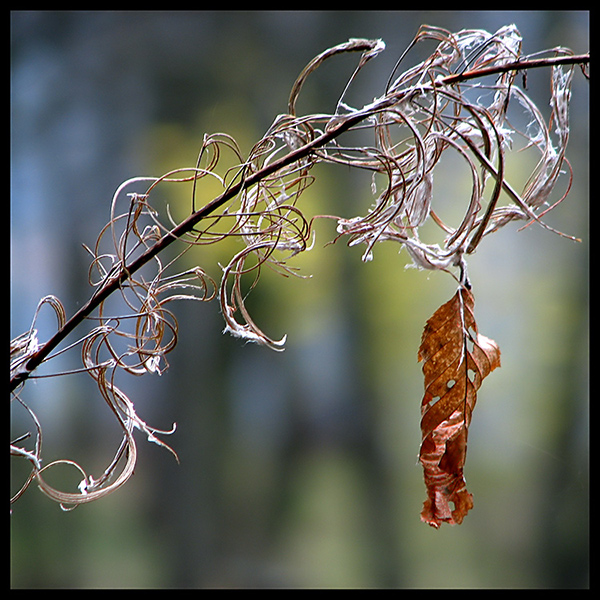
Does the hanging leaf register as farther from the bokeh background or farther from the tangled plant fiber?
the bokeh background

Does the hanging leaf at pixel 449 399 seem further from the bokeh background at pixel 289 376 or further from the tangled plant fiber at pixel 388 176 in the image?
the bokeh background at pixel 289 376

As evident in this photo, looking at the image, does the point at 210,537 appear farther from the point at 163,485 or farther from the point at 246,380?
the point at 246,380

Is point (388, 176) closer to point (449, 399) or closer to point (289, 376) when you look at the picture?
point (449, 399)

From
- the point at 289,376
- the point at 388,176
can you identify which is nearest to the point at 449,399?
the point at 388,176

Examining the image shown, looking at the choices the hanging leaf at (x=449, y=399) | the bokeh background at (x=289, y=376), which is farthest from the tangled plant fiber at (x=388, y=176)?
the bokeh background at (x=289, y=376)

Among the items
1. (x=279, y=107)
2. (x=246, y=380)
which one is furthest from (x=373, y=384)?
(x=279, y=107)

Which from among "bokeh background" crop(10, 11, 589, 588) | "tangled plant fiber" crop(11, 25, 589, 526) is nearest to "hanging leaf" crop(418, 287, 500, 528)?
"tangled plant fiber" crop(11, 25, 589, 526)

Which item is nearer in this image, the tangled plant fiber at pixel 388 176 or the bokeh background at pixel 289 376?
the tangled plant fiber at pixel 388 176
